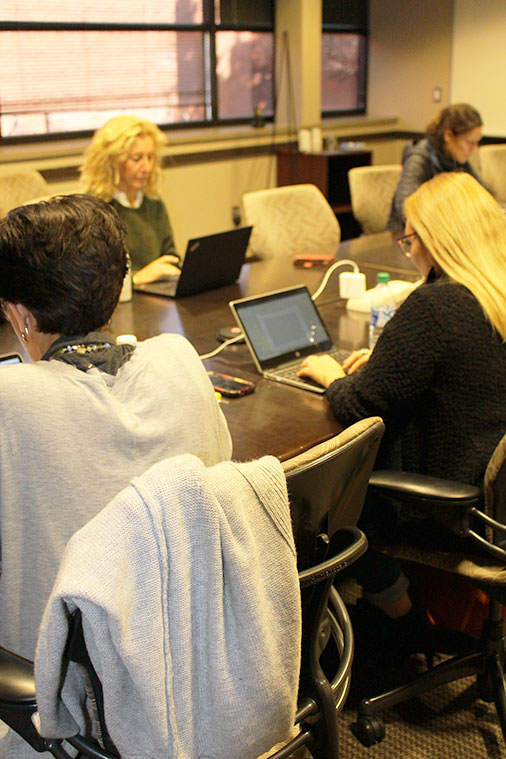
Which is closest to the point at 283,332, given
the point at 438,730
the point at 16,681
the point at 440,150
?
the point at 438,730

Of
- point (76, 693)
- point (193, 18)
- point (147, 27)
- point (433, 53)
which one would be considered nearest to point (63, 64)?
point (147, 27)

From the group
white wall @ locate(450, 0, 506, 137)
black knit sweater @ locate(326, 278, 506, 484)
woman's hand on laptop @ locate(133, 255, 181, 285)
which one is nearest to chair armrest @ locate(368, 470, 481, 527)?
black knit sweater @ locate(326, 278, 506, 484)

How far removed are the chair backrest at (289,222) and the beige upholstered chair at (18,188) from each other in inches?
48.4

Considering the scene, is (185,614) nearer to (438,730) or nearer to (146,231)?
(438,730)

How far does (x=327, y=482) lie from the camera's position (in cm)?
113

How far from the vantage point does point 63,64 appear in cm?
514

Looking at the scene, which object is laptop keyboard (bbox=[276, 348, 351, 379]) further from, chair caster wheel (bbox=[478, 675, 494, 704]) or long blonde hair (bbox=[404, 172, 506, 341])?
chair caster wheel (bbox=[478, 675, 494, 704])

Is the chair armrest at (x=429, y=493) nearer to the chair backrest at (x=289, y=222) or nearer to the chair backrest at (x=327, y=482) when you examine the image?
the chair backrest at (x=327, y=482)

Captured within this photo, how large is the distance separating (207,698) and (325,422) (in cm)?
86

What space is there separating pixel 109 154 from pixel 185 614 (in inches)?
100

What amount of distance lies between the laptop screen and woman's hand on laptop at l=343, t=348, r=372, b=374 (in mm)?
128

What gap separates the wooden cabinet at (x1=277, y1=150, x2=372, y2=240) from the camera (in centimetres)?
600

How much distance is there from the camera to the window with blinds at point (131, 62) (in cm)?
496

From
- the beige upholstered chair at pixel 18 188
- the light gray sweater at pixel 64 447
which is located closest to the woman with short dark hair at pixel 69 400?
the light gray sweater at pixel 64 447
